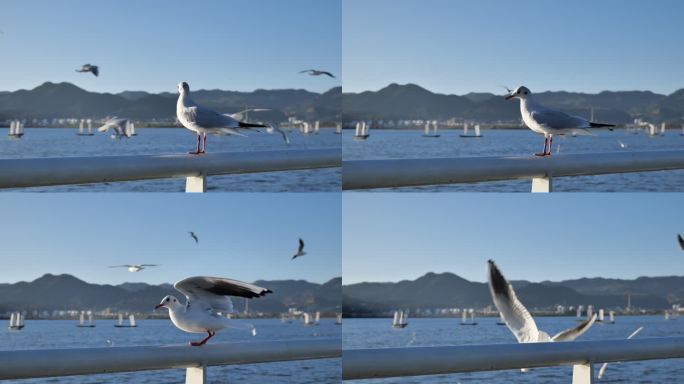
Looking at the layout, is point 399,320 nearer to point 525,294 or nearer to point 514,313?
point 525,294

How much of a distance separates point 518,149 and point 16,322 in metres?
32.8

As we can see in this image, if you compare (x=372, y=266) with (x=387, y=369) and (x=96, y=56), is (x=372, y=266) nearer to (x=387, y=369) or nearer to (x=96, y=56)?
(x=96, y=56)

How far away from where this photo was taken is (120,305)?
66312mm

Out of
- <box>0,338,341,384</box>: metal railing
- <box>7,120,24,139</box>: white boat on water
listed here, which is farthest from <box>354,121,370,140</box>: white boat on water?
<box>0,338,341,384</box>: metal railing

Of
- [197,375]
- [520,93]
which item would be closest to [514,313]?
[197,375]

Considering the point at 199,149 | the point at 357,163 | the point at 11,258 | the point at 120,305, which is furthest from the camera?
the point at 120,305

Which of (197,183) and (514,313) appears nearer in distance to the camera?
(197,183)

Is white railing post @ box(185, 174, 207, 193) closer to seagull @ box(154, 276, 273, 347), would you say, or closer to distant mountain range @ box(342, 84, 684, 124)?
seagull @ box(154, 276, 273, 347)

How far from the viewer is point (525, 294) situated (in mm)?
55562

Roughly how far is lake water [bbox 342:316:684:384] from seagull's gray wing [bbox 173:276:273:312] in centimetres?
1574

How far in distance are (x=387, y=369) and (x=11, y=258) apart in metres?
50.4

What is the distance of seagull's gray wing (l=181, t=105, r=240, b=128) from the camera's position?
169 inches

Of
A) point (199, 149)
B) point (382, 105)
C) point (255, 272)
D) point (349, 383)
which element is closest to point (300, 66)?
point (382, 105)

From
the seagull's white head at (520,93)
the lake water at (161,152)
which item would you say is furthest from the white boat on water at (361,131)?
the seagull's white head at (520,93)
